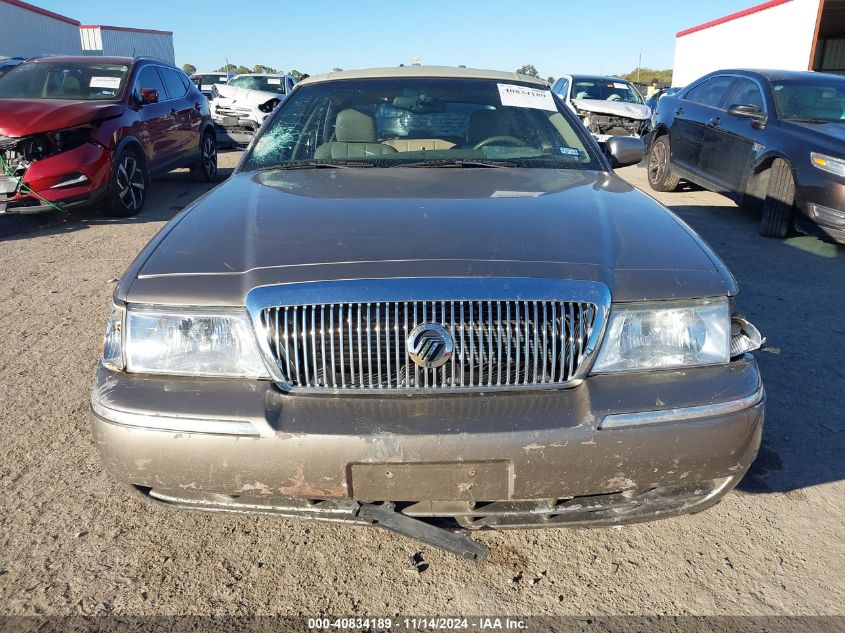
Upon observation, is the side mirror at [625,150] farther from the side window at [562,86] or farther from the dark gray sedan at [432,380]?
the side window at [562,86]

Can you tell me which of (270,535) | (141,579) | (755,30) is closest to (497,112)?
(270,535)

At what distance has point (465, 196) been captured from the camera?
2.56m

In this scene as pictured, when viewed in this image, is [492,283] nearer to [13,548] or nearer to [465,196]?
[465,196]

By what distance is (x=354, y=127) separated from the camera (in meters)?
3.37

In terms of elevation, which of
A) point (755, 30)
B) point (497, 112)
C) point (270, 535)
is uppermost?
point (755, 30)

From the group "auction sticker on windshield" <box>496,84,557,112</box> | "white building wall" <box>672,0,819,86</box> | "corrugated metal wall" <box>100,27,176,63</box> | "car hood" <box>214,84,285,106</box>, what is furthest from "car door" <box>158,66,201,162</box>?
"corrugated metal wall" <box>100,27,176,63</box>

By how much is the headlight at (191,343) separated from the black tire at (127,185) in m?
5.75

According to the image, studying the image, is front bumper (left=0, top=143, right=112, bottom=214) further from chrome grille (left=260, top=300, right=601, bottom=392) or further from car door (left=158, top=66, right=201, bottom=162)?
chrome grille (left=260, top=300, right=601, bottom=392)

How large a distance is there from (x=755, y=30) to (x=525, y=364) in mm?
24646

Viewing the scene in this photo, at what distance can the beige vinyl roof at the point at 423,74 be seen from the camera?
364cm

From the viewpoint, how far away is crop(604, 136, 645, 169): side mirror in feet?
11.9

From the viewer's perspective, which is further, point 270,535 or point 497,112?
point 497,112

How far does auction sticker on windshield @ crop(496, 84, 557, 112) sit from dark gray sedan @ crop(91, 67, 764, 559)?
1.51 metres

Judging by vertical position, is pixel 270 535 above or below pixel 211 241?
below
